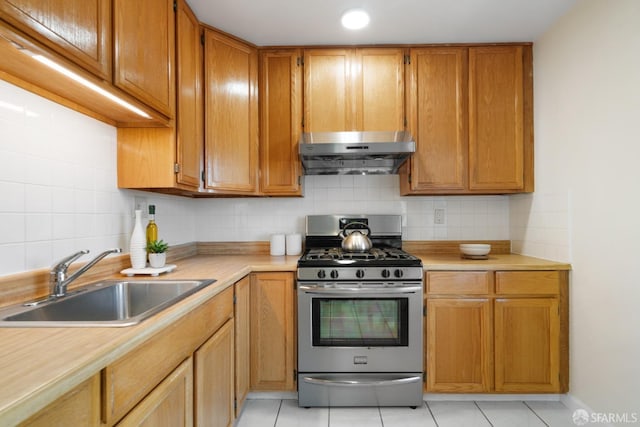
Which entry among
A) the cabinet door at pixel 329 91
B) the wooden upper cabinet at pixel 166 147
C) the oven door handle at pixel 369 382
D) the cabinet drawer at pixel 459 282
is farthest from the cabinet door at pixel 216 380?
the cabinet door at pixel 329 91

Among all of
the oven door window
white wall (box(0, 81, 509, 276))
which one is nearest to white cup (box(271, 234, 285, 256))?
white wall (box(0, 81, 509, 276))

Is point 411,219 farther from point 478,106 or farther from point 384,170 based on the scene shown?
point 478,106

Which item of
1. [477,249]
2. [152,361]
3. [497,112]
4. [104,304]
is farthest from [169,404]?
[497,112]

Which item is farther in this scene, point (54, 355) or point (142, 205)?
point (142, 205)

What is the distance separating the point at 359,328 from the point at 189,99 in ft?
5.63

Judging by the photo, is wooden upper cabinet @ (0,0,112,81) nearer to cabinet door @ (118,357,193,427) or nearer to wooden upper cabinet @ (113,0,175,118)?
wooden upper cabinet @ (113,0,175,118)

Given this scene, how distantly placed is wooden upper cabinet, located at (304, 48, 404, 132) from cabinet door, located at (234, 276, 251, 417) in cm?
122

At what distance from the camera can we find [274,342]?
2.09m

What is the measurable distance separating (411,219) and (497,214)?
2.27ft

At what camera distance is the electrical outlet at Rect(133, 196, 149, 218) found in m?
1.96

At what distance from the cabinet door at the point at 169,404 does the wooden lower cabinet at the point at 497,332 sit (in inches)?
57.0

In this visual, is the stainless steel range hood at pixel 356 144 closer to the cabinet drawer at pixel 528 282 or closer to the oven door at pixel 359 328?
the oven door at pixel 359 328

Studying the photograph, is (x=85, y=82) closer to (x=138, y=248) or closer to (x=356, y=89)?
(x=138, y=248)

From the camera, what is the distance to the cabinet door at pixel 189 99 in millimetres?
1808
